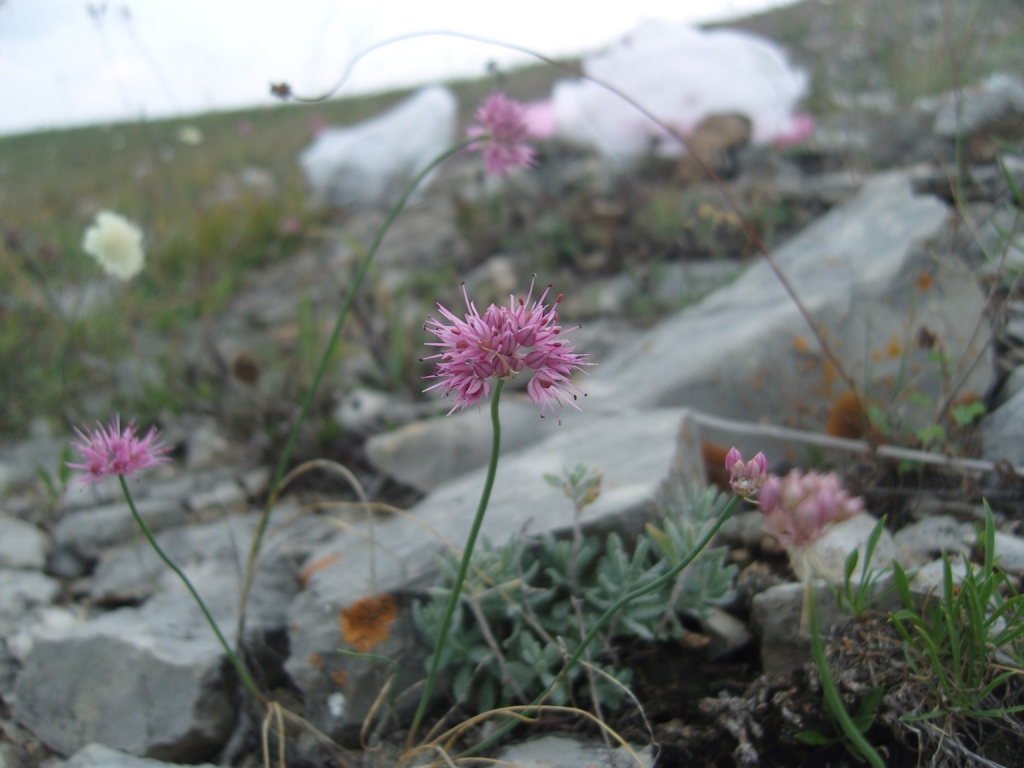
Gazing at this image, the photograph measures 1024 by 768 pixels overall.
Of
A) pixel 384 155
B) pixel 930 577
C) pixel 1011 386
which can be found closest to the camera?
pixel 930 577

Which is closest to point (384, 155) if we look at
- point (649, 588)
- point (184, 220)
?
point (184, 220)

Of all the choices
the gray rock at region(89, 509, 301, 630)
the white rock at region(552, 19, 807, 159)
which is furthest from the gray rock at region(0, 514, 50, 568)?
the white rock at region(552, 19, 807, 159)

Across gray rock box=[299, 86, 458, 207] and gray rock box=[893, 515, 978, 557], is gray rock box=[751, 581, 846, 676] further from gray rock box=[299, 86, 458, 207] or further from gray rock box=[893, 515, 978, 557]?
gray rock box=[299, 86, 458, 207]

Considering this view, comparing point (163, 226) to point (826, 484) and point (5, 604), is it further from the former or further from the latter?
point (826, 484)

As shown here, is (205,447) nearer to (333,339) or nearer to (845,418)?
(333,339)

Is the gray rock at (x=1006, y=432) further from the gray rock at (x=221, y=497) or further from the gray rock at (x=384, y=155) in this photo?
the gray rock at (x=384, y=155)

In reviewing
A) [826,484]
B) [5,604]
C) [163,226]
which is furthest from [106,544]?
[163,226]
